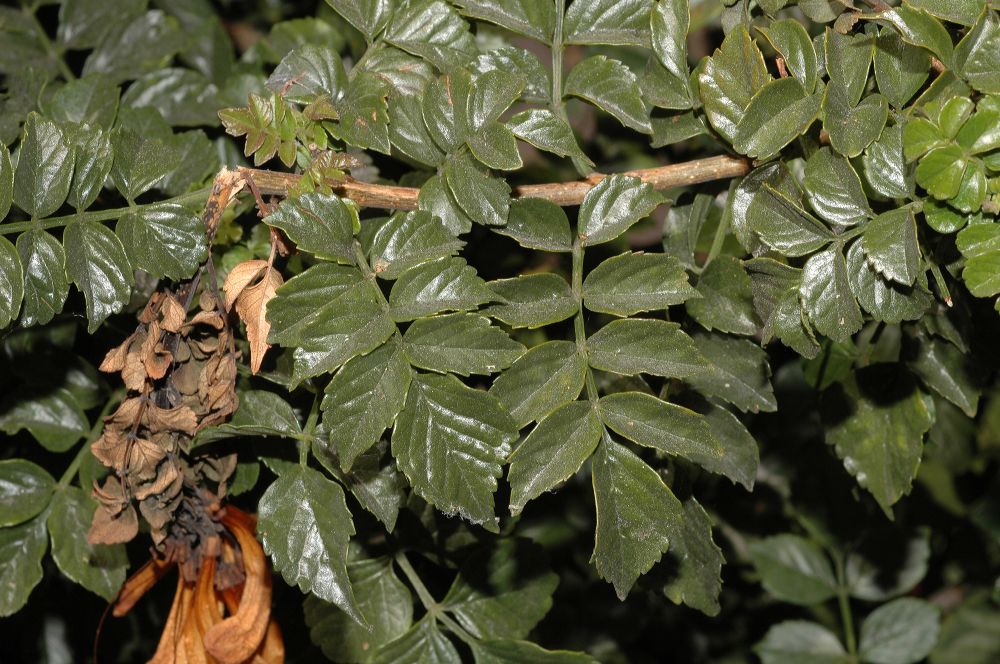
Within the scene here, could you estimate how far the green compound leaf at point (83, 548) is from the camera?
1.04 meters

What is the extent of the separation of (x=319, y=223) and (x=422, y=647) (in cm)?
46

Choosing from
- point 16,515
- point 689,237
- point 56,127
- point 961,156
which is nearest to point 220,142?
point 56,127

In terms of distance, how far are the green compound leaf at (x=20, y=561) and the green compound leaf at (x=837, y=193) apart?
792 millimetres

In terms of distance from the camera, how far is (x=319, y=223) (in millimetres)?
826

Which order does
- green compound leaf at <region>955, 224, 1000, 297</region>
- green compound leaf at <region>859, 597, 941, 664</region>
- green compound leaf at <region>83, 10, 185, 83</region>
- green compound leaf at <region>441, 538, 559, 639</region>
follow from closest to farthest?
green compound leaf at <region>955, 224, 1000, 297</region>, green compound leaf at <region>441, 538, 559, 639</region>, green compound leaf at <region>83, 10, 185, 83</region>, green compound leaf at <region>859, 597, 941, 664</region>

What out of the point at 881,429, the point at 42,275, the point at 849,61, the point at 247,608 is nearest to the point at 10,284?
the point at 42,275

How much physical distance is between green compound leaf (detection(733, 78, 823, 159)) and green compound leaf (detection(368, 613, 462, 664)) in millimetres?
550

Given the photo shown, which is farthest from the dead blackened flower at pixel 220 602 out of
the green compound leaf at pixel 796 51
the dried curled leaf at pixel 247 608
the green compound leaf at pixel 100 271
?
the green compound leaf at pixel 796 51

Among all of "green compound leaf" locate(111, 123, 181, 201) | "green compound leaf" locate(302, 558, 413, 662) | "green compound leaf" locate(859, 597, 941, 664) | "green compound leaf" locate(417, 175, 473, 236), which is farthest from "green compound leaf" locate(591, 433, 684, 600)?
"green compound leaf" locate(859, 597, 941, 664)

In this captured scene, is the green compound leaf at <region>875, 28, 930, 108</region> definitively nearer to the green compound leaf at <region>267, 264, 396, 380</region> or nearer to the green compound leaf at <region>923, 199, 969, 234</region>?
the green compound leaf at <region>923, 199, 969, 234</region>

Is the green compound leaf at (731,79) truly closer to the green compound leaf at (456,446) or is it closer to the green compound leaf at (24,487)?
the green compound leaf at (456,446)

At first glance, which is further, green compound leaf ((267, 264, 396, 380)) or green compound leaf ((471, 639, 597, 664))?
green compound leaf ((471, 639, 597, 664))

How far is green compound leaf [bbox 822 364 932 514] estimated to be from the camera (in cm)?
105

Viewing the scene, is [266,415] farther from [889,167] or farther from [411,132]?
[889,167]
